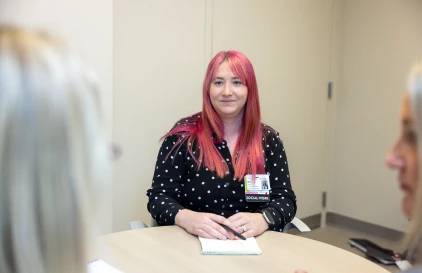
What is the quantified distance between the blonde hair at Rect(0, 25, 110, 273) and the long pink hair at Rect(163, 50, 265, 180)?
139 centimetres

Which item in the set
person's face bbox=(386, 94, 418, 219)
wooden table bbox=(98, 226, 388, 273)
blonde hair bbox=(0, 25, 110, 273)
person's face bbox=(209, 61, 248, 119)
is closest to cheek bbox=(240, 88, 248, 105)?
person's face bbox=(209, 61, 248, 119)

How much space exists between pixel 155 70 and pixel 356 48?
206 centimetres

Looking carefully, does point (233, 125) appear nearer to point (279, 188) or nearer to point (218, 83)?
point (218, 83)

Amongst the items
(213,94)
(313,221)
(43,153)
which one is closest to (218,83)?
(213,94)

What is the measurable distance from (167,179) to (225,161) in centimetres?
28

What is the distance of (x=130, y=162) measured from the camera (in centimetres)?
259

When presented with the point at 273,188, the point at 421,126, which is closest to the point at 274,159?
the point at 273,188

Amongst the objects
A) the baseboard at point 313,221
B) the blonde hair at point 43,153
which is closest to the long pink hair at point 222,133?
the blonde hair at point 43,153

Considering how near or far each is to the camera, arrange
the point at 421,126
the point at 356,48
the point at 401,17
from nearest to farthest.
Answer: the point at 421,126 < the point at 401,17 < the point at 356,48

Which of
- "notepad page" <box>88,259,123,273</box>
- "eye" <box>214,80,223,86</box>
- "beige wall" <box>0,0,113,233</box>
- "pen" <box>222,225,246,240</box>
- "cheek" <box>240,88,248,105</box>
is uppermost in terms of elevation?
"beige wall" <box>0,0,113,233</box>

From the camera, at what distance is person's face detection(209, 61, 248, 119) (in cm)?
206

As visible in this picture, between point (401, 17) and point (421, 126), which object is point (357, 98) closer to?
point (401, 17)

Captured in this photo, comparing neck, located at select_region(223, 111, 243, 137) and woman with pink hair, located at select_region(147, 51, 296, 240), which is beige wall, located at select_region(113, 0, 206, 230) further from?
neck, located at select_region(223, 111, 243, 137)

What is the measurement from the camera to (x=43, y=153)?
561 mm
